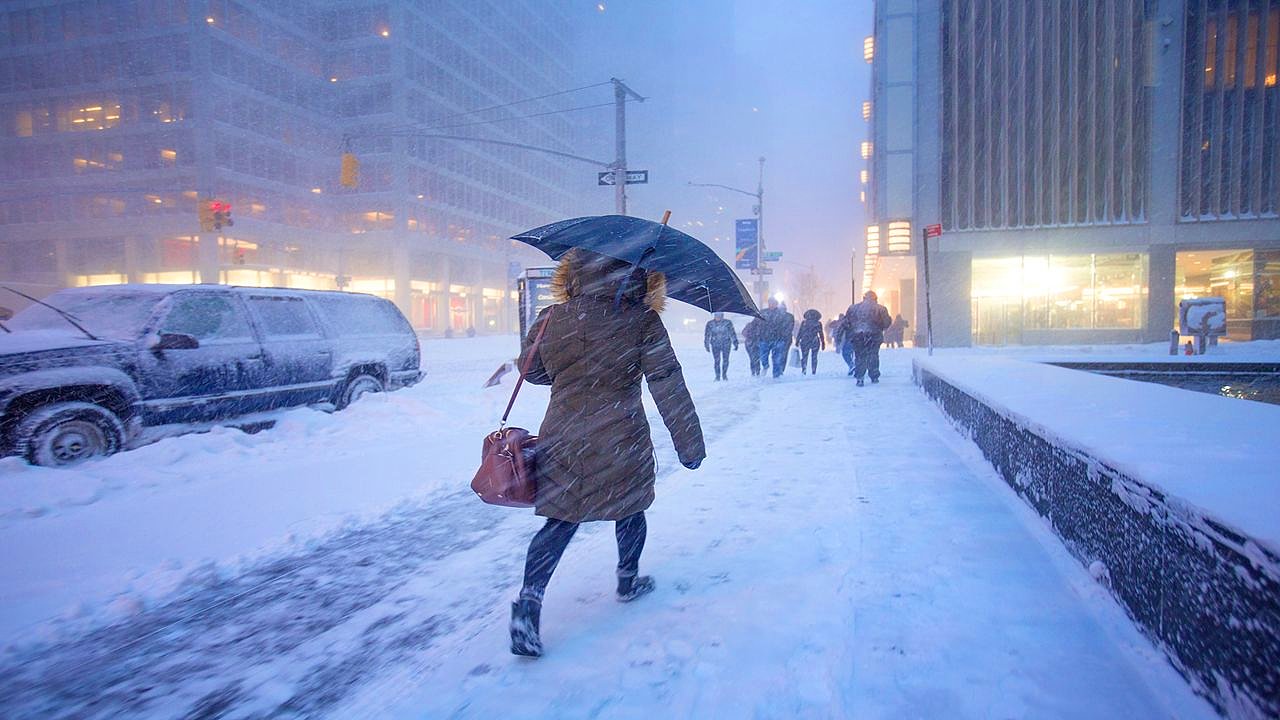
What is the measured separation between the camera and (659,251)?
2998 millimetres

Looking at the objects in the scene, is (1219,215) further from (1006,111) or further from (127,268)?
(127,268)

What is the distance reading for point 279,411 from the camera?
8164 millimetres

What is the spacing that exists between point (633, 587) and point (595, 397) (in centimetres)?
113

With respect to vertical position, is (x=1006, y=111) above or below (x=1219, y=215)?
above

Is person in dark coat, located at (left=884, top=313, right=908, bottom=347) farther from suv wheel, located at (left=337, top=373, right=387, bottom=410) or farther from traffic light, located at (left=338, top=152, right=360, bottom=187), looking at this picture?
suv wheel, located at (left=337, top=373, right=387, bottom=410)

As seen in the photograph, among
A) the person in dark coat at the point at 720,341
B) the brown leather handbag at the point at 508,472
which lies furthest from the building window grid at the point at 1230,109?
the brown leather handbag at the point at 508,472

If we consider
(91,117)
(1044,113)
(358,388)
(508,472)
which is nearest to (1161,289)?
(1044,113)

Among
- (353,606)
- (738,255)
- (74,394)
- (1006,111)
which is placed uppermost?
(1006,111)

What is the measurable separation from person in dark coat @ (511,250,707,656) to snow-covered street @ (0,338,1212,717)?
0.56 metres

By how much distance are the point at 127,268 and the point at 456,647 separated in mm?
52922

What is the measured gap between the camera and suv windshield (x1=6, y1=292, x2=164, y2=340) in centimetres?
666

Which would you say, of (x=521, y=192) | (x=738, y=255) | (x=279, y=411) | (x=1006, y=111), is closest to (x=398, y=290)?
(x=521, y=192)

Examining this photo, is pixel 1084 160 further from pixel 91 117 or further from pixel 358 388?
pixel 91 117

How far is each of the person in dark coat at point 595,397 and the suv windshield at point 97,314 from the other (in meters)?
5.99
